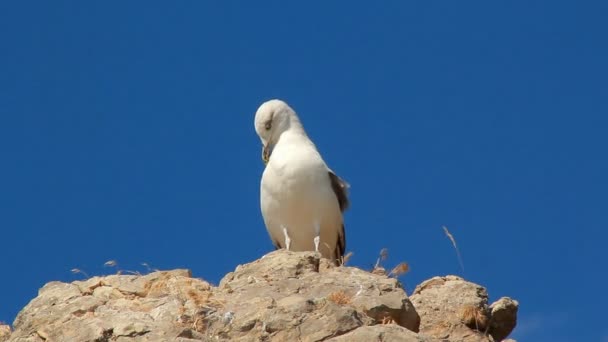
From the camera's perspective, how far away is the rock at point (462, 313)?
12.4 meters

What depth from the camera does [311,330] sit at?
10.9 m

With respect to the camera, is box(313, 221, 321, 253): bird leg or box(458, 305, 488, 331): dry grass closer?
box(458, 305, 488, 331): dry grass

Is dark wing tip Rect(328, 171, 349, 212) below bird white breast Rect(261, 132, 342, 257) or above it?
above

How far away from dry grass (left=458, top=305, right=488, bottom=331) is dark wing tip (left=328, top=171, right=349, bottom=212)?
14.6ft

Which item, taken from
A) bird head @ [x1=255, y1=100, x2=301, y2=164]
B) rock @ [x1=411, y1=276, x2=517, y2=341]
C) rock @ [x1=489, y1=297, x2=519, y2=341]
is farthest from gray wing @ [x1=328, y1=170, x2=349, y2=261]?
rock @ [x1=489, y1=297, x2=519, y2=341]

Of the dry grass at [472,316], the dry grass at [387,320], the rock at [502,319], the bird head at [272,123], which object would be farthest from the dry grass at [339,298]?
the bird head at [272,123]

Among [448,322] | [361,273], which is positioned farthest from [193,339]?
[448,322]

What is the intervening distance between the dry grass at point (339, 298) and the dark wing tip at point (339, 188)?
198 inches

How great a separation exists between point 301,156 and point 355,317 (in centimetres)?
537

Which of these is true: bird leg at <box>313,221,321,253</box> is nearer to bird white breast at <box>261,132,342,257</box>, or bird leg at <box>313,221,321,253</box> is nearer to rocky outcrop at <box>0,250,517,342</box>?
bird white breast at <box>261,132,342,257</box>

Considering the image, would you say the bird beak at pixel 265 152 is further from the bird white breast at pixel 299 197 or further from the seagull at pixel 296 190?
the bird white breast at pixel 299 197

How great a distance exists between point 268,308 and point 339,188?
5654 mm

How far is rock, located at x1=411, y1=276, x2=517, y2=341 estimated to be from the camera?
1237 centimetres

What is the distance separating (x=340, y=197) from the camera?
16.8m
